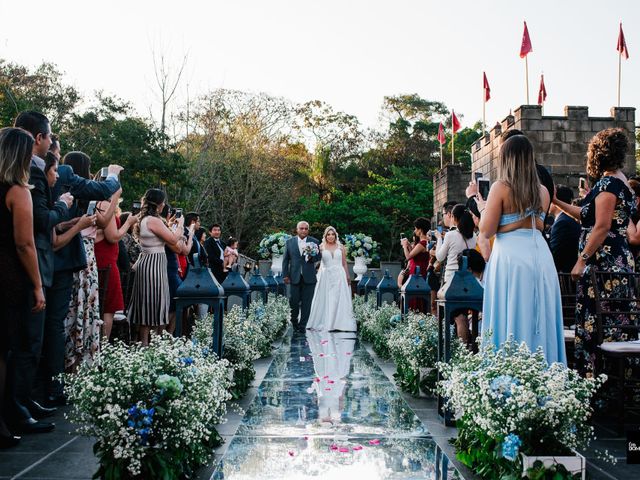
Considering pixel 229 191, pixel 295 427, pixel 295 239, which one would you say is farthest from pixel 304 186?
pixel 295 427

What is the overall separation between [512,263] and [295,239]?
9185mm

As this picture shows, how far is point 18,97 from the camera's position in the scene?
22516 millimetres

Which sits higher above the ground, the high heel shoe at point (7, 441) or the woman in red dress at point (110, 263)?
the woman in red dress at point (110, 263)

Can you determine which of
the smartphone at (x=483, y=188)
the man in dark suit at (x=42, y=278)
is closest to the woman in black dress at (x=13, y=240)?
the man in dark suit at (x=42, y=278)

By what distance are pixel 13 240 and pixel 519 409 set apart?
11.3 feet

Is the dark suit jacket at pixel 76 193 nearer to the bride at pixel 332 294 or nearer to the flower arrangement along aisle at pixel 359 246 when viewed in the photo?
the bride at pixel 332 294

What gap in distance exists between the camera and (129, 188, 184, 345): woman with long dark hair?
7.05m

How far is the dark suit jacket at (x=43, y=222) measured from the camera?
4.80 meters

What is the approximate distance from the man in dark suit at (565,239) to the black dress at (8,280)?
17.2 feet

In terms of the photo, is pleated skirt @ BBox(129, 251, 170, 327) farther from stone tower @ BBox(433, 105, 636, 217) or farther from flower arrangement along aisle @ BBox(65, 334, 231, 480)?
stone tower @ BBox(433, 105, 636, 217)

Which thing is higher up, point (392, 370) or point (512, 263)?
point (512, 263)

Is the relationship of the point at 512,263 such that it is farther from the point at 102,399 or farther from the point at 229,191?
the point at 229,191

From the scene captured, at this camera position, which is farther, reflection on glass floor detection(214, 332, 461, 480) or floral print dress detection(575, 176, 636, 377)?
floral print dress detection(575, 176, 636, 377)

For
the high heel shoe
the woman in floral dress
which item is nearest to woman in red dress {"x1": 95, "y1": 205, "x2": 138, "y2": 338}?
the high heel shoe
